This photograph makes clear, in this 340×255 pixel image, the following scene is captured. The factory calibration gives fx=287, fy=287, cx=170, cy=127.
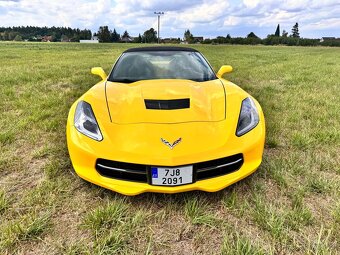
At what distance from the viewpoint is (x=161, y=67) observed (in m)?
3.21

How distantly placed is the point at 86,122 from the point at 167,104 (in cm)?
64

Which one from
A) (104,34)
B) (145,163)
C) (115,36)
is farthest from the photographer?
(115,36)

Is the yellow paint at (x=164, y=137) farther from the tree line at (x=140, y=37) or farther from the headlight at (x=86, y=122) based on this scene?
the tree line at (x=140, y=37)

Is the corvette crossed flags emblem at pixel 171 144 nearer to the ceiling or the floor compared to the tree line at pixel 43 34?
nearer to the ceiling

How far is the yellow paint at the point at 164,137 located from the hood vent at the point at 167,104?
0.05 m

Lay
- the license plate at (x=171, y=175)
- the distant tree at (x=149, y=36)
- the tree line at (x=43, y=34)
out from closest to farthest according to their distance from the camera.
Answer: the license plate at (x=171, y=175)
the distant tree at (x=149, y=36)
the tree line at (x=43, y=34)

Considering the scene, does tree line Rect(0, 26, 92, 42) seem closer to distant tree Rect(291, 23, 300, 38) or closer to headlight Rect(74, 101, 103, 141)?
distant tree Rect(291, 23, 300, 38)

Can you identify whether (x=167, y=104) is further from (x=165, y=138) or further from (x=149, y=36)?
(x=149, y=36)

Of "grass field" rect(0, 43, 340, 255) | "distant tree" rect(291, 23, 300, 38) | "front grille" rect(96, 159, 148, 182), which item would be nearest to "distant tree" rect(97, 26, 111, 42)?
"distant tree" rect(291, 23, 300, 38)

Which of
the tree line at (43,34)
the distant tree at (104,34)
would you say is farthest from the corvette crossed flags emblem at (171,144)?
the tree line at (43,34)

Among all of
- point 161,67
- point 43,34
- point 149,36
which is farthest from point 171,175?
point 43,34

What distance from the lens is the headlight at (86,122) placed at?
2.04 metres

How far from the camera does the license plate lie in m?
1.84

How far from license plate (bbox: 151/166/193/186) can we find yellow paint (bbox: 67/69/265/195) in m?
0.03
